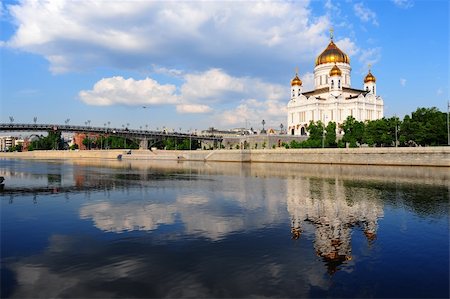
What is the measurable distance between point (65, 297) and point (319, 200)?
59.9ft

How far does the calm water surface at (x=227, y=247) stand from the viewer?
394 inches

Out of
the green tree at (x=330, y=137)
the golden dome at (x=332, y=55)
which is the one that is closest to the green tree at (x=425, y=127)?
the green tree at (x=330, y=137)

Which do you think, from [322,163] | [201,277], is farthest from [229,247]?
[322,163]

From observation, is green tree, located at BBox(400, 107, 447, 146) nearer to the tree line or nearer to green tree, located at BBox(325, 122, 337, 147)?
the tree line

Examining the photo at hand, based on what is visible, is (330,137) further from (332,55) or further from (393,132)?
(332,55)

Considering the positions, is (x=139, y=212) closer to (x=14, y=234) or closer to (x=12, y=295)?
(x=14, y=234)

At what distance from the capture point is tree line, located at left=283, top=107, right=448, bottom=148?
63.5 metres

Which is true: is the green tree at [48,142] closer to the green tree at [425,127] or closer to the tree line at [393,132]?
the tree line at [393,132]

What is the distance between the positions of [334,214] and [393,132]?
193 feet

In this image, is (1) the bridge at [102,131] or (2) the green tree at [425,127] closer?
(2) the green tree at [425,127]

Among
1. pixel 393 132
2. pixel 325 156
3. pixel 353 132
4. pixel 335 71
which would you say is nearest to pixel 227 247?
pixel 325 156

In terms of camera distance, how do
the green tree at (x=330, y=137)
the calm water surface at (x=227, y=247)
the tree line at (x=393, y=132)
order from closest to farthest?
the calm water surface at (x=227, y=247) → the tree line at (x=393, y=132) → the green tree at (x=330, y=137)

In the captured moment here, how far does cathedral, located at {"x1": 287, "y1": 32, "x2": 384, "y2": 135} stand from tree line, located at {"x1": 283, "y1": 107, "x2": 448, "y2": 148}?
59.3 ft

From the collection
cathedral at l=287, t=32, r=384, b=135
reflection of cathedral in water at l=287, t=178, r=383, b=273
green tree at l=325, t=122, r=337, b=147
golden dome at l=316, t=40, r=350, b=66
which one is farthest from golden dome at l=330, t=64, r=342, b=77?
reflection of cathedral in water at l=287, t=178, r=383, b=273
